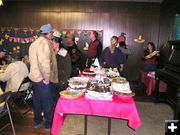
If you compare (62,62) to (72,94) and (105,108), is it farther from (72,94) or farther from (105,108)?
(105,108)

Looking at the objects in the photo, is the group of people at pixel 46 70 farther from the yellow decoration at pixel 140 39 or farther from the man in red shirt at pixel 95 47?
the yellow decoration at pixel 140 39

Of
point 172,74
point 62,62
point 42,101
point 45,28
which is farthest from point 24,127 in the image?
point 172,74

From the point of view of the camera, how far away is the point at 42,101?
10.1 feet

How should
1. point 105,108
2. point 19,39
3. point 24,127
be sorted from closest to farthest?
point 105,108, point 24,127, point 19,39

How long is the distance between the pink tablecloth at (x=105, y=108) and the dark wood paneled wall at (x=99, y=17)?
496 centimetres

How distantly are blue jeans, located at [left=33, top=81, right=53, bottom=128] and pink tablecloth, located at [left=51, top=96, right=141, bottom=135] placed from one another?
895 mm

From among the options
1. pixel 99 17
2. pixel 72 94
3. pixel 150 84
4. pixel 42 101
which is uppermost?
pixel 99 17

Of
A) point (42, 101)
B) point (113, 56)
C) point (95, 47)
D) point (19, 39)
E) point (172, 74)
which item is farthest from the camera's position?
point (19, 39)

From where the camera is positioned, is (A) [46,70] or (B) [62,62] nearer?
(A) [46,70]

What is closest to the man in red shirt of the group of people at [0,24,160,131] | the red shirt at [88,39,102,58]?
the red shirt at [88,39,102,58]

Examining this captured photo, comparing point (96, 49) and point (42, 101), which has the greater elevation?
point (96, 49)

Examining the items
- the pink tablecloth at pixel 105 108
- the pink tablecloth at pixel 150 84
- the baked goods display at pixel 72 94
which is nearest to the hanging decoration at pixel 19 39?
the pink tablecloth at pixel 150 84

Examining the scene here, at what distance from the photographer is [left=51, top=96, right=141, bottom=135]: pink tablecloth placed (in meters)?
2.07

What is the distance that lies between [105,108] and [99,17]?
5.20 meters
